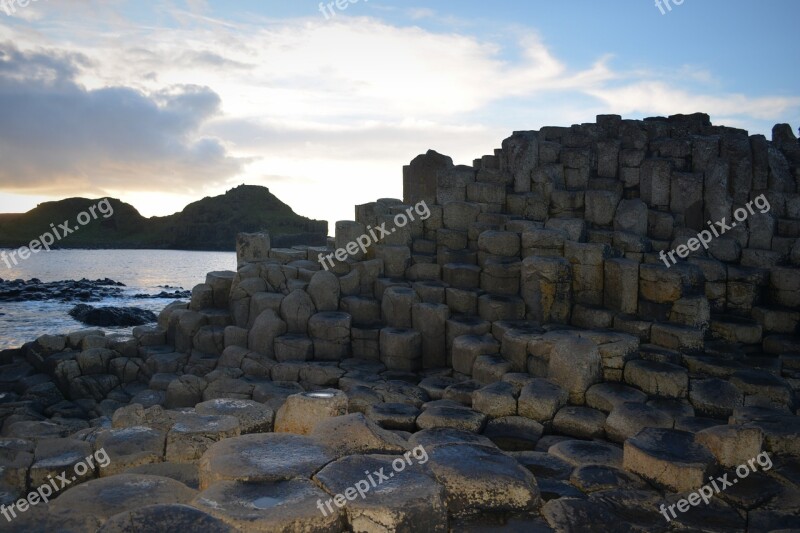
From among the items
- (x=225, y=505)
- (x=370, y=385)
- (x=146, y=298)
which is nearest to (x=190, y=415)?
(x=225, y=505)

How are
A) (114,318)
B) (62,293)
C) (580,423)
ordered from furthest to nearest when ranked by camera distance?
(62,293)
(114,318)
(580,423)

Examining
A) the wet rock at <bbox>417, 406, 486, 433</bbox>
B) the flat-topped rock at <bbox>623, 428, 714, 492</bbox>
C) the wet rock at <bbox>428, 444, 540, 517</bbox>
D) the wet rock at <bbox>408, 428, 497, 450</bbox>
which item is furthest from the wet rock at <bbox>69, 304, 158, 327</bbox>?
the flat-topped rock at <bbox>623, 428, 714, 492</bbox>

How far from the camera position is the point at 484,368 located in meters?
11.3

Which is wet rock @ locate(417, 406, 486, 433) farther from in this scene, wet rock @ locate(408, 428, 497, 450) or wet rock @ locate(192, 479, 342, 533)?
wet rock @ locate(192, 479, 342, 533)

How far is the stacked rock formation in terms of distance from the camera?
521cm

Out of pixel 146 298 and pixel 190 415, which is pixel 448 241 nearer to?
pixel 190 415

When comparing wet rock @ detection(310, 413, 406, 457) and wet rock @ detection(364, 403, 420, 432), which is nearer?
wet rock @ detection(310, 413, 406, 457)

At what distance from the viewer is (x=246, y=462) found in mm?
5199

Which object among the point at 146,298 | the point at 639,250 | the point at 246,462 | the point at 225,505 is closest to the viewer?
the point at 225,505

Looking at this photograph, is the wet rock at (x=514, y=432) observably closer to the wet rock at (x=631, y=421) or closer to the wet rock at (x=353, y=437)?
the wet rock at (x=631, y=421)

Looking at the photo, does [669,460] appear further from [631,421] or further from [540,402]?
[540,402]

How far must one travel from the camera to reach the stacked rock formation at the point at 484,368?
521 cm

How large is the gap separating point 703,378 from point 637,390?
50.3 inches

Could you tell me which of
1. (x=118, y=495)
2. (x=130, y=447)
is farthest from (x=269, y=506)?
(x=130, y=447)
